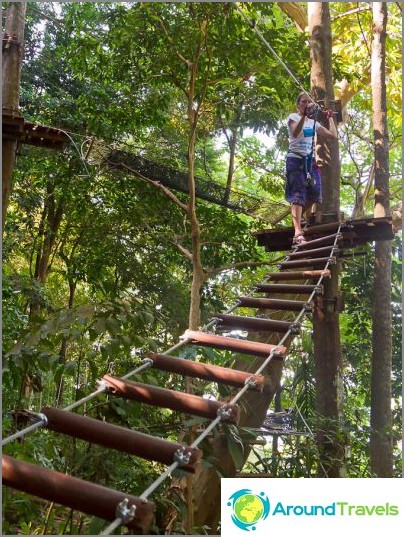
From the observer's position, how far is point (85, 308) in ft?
7.51

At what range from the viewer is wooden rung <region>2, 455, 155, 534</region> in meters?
1.22

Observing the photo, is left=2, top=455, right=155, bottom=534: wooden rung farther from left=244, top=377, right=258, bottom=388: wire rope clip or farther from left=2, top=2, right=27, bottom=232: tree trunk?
left=2, top=2, right=27, bottom=232: tree trunk

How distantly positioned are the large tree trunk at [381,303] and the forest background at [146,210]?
0.17 meters

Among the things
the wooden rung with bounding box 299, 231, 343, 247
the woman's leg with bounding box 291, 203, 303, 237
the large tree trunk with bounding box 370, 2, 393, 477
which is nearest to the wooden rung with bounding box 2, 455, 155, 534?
the wooden rung with bounding box 299, 231, 343, 247

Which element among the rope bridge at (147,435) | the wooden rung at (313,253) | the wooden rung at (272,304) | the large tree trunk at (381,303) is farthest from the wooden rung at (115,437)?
the large tree trunk at (381,303)

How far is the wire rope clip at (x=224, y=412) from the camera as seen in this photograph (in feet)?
5.42

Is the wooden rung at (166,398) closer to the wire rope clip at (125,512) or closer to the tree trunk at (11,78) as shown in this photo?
A: the wire rope clip at (125,512)

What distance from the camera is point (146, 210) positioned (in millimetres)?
5516

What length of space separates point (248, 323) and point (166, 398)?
0.84 metres

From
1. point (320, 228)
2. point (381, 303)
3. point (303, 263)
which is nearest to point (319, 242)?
point (320, 228)

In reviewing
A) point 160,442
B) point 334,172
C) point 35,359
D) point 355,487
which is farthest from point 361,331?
point 160,442

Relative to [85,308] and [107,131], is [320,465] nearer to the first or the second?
[85,308]

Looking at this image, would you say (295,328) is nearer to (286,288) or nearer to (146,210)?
(286,288)

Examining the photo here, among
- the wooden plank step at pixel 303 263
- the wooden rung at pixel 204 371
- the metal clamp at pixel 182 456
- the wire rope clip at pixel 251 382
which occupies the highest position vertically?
the wooden plank step at pixel 303 263
